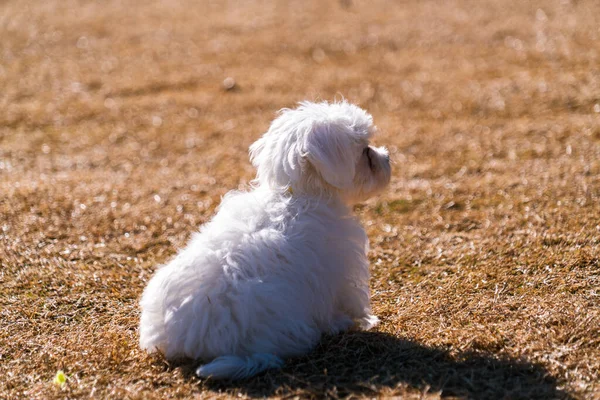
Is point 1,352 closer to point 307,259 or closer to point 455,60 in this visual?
point 307,259

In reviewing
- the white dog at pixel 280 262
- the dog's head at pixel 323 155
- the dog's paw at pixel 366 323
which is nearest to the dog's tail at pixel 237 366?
the white dog at pixel 280 262

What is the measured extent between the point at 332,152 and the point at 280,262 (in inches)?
32.4

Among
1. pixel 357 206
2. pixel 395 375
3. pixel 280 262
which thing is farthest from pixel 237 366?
pixel 357 206

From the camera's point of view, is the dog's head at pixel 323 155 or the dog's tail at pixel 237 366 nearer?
the dog's tail at pixel 237 366

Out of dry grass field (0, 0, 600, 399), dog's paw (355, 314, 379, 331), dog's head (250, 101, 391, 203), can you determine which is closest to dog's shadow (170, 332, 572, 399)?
dry grass field (0, 0, 600, 399)

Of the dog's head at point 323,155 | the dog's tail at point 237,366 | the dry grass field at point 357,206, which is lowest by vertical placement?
the dry grass field at point 357,206

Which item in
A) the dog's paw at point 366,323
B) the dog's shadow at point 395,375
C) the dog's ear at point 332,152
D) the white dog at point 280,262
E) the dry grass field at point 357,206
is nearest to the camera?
the dog's shadow at point 395,375

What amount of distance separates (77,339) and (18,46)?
11.0 metres

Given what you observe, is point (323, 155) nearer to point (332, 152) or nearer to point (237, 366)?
point (332, 152)

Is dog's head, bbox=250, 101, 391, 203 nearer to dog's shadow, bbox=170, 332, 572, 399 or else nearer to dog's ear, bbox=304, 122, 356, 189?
dog's ear, bbox=304, 122, 356, 189

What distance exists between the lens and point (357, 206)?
25.5ft

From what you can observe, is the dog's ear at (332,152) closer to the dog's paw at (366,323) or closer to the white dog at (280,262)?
the white dog at (280,262)

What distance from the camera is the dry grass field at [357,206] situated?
4438 mm

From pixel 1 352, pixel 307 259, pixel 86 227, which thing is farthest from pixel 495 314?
pixel 86 227
